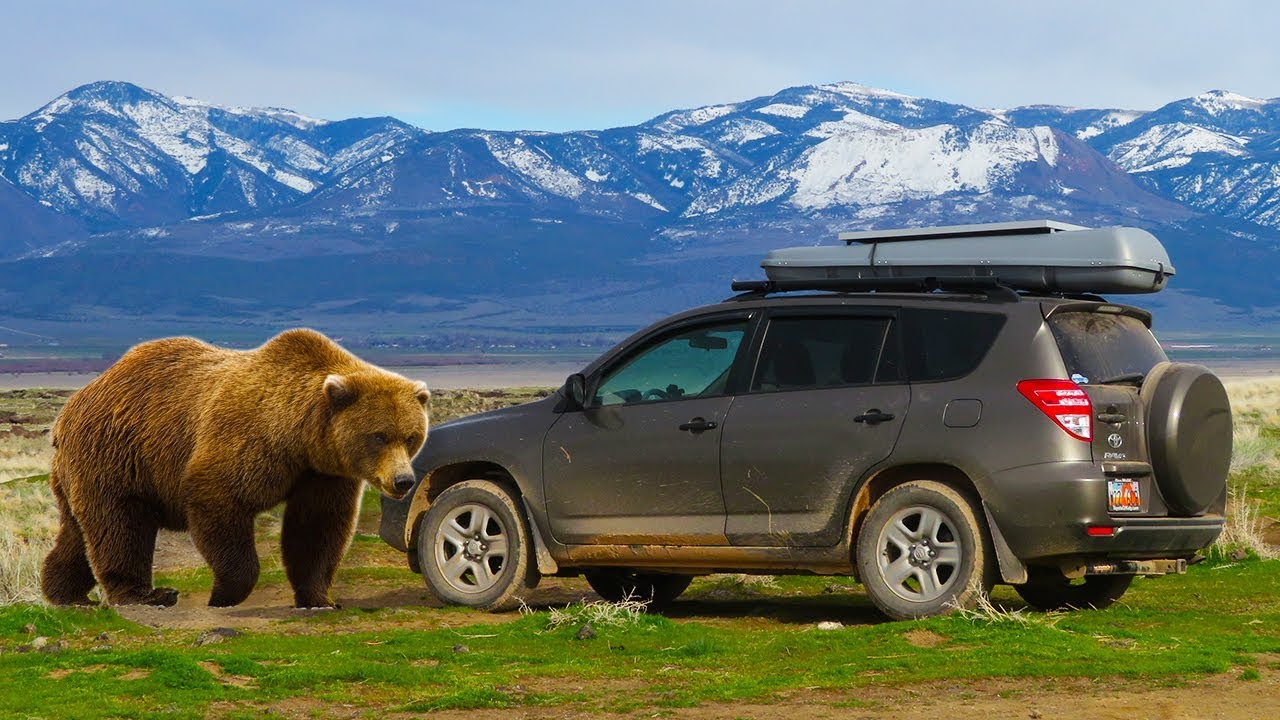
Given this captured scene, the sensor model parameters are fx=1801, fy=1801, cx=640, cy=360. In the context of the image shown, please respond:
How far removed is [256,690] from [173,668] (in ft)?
1.98

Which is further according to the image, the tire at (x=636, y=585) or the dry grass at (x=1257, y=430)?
the dry grass at (x=1257, y=430)

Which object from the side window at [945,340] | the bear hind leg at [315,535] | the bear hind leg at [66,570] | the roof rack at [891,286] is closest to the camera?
the side window at [945,340]

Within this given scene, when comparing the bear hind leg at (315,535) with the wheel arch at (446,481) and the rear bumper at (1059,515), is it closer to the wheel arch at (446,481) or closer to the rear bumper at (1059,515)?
the wheel arch at (446,481)

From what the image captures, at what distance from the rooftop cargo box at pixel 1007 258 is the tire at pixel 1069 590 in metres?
1.86

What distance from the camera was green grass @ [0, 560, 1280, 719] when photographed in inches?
339

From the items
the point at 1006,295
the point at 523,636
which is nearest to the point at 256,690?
the point at 523,636

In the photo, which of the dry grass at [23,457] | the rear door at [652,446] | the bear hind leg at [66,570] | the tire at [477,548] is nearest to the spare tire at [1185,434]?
the rear door at [652,446]

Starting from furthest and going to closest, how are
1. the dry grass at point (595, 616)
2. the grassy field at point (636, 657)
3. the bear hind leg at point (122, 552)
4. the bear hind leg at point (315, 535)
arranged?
the bear hind leg at point (122, 552)
the bear hind leg at point (315, 535)
the dry grass at point (595, 616)
the grassy field at point (636, 657)

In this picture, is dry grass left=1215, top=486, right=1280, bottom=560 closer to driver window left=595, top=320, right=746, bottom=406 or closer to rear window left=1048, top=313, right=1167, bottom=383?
rear window left=1048, top=313, right=1167, bottom=383

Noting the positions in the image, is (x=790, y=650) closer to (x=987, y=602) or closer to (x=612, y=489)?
(x=987, y=602)

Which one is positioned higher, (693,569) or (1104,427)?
(1104,427)

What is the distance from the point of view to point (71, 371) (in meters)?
137

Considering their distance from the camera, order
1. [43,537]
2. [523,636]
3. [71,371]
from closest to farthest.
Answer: [523,636]
[43,537]
[71,371]

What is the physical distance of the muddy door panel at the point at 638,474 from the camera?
11.0 metres
